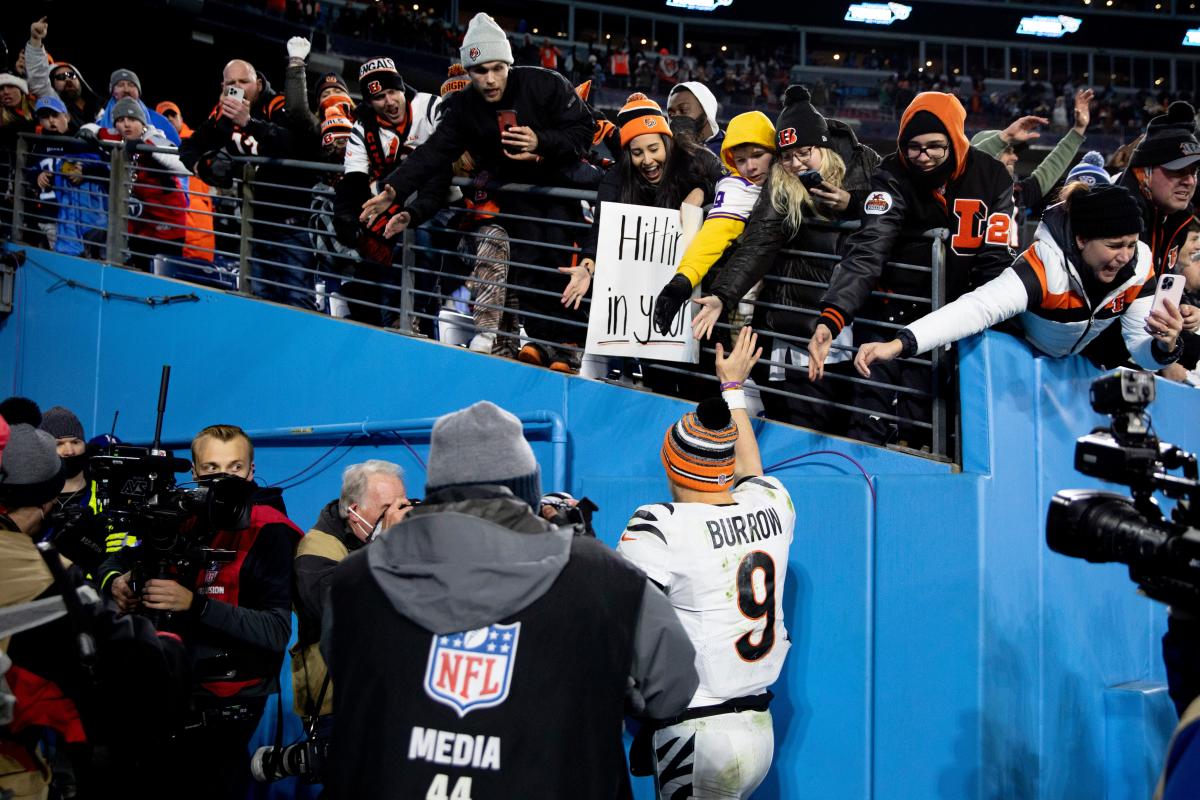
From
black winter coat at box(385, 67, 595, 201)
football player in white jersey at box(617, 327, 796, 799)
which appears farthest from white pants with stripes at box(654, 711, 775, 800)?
black winter coat at box(385, 67, 595, 201)

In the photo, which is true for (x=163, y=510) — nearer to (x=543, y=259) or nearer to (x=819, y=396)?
(x=819, y=396)

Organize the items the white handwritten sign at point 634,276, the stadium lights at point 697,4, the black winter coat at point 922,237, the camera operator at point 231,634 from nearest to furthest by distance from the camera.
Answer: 1. the camera operator at point 231,634
2. the black winter coat at point 922,237
3. the white handwritten sign at point 634,276
4. the stadium lights at point 697,4

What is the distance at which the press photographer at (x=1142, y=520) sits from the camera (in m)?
2.53

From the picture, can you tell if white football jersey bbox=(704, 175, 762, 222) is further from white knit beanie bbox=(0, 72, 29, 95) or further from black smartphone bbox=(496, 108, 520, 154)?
white knit beanie bbox=(0, 72, 29, 95)

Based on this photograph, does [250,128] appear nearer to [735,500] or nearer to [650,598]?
[735,500]

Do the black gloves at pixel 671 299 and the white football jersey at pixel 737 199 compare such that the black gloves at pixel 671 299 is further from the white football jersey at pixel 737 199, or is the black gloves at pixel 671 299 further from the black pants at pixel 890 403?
the black pants at pixel 890 403

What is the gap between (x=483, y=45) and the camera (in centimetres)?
612

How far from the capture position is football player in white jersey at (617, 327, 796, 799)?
12.6 ft

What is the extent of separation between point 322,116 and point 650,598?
6.20 meters

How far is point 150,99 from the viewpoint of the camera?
22.2 m

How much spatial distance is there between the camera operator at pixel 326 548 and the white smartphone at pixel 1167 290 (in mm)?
3144

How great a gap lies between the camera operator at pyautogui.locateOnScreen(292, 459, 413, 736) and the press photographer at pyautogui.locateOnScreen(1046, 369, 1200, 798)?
2.58 m

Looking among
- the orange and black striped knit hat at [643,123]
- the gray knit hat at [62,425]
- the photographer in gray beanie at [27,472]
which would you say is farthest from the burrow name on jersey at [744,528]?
the gray knit hat at [62,425]

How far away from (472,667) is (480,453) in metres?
0.52
